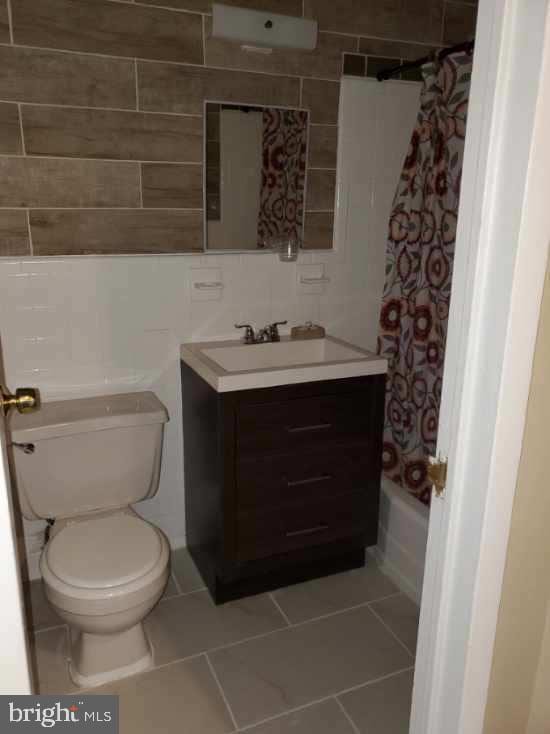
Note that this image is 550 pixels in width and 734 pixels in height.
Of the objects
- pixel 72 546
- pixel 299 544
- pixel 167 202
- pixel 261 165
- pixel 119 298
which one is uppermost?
pixel 261 165

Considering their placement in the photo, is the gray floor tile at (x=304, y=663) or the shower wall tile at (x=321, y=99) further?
the shower wall tile at (x=321, y=99)

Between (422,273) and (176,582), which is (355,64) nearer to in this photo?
(422,273)

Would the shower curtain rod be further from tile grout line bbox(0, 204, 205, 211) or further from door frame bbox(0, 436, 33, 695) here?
door frame bbox(0, 436, 33, 695)

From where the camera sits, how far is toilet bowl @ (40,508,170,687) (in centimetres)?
170

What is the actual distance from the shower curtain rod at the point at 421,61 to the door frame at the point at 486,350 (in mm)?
1226

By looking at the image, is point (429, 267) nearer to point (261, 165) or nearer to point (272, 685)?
point (261, 165)

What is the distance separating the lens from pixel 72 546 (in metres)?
1.84

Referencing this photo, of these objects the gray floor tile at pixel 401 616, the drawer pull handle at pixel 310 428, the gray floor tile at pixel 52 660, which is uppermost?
the drawer pull handle at pixel 310 428

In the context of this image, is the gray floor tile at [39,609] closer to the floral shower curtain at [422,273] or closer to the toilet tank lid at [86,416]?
the toilet tank lid at [86,416]

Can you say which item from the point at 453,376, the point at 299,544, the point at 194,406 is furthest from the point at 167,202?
the point at 453,376

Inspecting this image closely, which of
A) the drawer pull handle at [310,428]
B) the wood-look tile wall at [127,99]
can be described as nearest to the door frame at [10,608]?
the drawer pull handle at [310,428]

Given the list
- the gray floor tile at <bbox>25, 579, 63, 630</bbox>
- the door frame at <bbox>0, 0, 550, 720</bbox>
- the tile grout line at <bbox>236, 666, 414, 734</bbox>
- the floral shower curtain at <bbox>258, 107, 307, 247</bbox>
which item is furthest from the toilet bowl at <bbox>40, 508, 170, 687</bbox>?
the floral shower curtain at <bbox>258, 107, 307, 247</bbox>

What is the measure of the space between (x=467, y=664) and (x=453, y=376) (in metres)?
0.52

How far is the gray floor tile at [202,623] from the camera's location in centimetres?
202
